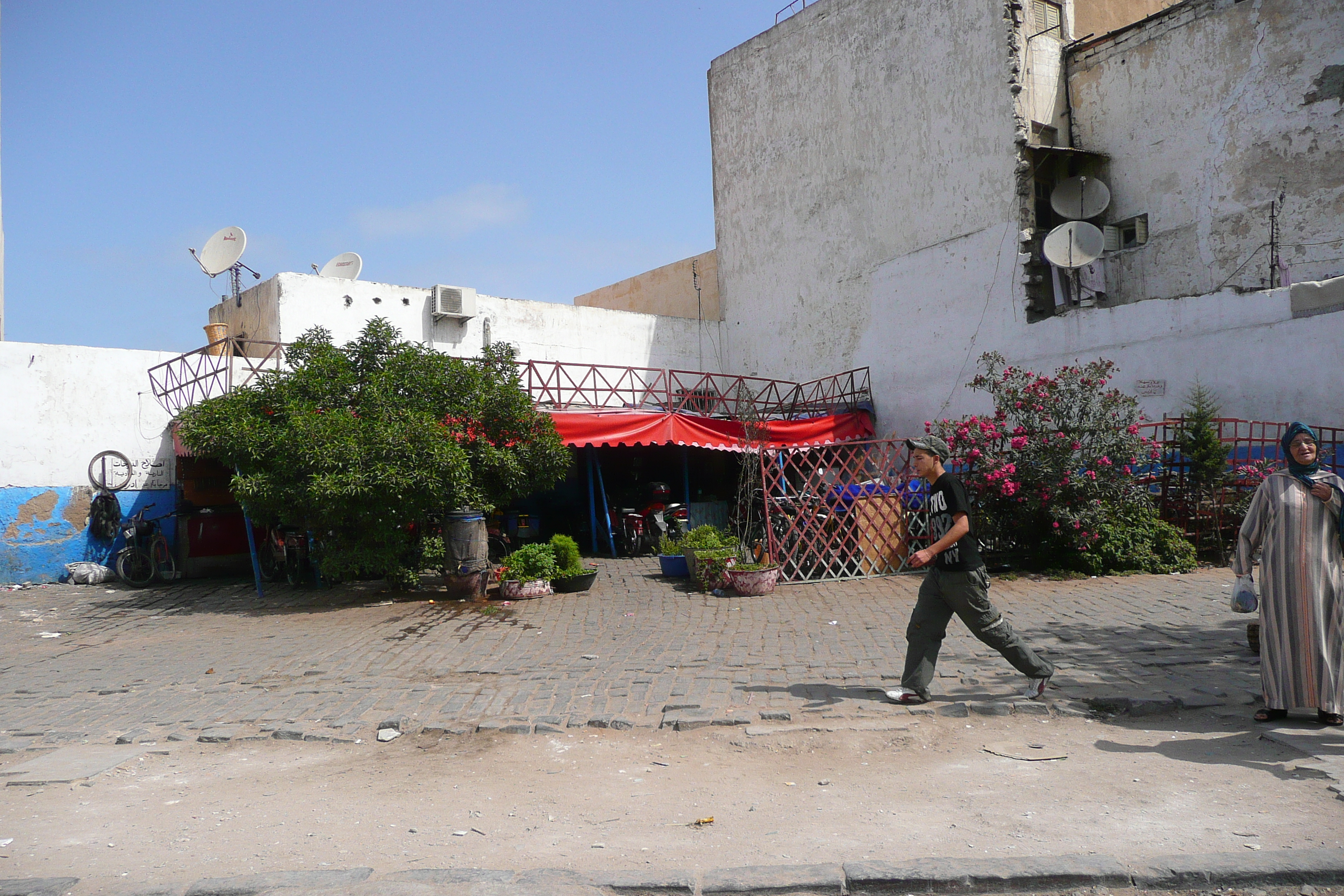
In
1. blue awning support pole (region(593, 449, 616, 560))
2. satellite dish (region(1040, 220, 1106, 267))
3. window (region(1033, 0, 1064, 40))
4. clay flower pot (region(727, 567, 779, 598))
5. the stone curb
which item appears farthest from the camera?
window (region(1033, 0, 1064, 40))

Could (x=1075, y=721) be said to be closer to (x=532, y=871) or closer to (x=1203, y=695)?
(x=1203, y=695)

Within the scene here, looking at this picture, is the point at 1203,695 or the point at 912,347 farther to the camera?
the point at 912,347

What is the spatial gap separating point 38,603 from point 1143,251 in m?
18.0

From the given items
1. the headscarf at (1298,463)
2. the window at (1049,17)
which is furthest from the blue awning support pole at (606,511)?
the window at (1049,17)

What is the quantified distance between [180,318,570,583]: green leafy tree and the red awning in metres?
1.24

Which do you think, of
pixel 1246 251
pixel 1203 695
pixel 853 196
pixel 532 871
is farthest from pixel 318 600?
pixel 1246 251

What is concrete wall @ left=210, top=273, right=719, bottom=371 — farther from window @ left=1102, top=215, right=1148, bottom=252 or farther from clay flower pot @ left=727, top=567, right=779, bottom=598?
clay flower pot @ left=727, top=567, right=779, bottom=598

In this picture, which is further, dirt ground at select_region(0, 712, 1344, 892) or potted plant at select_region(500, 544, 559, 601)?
potted plant at select_region(500, 544, 559, 601)

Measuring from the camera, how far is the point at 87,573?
12891 millimetres

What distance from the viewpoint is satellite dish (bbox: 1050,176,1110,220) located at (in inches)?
621

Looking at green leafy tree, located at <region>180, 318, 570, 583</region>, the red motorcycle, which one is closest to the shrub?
the red motorcycle

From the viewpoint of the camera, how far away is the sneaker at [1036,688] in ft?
18.6

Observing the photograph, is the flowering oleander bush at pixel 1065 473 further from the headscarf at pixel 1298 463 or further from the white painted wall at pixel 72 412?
the white painted wall at pixel 72 412

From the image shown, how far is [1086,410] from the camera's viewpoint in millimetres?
11484
